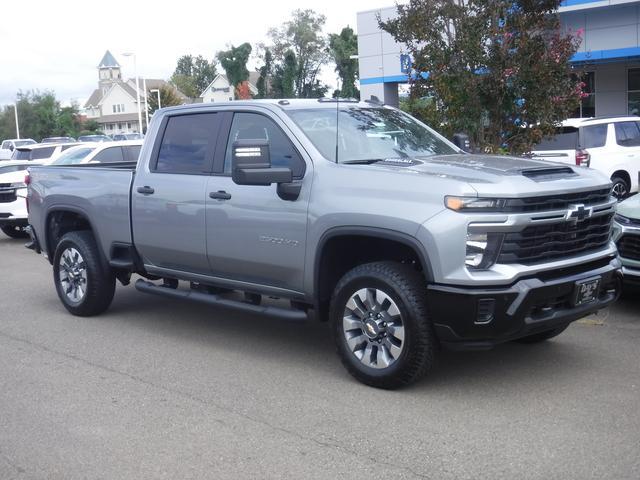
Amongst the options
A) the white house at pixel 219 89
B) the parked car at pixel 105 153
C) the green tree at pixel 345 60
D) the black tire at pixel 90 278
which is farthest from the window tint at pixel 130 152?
the white house at pixel 219 89

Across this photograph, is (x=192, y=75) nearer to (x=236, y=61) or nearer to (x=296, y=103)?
(x=236, y=61)

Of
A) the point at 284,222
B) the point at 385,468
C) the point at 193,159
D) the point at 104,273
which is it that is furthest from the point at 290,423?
the point at 104,273

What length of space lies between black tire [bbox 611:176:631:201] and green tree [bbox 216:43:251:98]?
5948 cm

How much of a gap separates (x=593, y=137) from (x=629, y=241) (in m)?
8.15

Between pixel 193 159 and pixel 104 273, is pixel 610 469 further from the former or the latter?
pixel 104 273

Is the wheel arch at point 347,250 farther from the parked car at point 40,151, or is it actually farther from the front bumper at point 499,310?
the parked car at point 40,151

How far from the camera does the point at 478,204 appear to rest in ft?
16.1

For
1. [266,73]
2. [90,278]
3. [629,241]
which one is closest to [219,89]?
[266,73]

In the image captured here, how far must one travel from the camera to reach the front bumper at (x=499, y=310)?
193 inches

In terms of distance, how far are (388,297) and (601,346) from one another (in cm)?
224

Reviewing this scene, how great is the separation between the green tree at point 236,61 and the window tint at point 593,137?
59.2 m

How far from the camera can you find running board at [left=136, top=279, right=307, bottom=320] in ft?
19.6

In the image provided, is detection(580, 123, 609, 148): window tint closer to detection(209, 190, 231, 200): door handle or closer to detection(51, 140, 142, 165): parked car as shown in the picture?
detection(51, 140, 142, 165): parked car

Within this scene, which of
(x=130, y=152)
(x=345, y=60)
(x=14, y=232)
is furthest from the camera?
(x=345, y=60)
